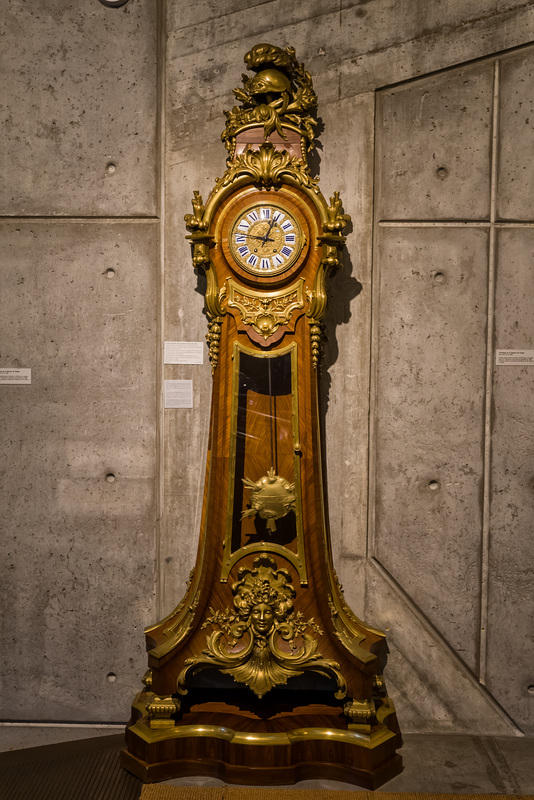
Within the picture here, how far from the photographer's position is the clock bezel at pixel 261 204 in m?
2.36

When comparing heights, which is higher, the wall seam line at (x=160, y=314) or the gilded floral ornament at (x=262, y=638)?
the wall seam line at (x=160, y=314)

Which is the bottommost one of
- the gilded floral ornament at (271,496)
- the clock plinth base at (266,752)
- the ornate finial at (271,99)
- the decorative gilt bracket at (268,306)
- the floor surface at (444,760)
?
the floor surface at (444,760)

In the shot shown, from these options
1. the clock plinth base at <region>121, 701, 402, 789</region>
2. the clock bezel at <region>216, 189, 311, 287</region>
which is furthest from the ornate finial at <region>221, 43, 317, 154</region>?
the clock plinth base at <region>121, 701, 402, 789</region>

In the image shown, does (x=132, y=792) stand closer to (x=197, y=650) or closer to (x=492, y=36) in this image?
(x=197, y=650)

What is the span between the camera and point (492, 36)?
2723mm

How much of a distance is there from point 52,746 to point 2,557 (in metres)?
0.84

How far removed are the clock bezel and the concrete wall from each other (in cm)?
47

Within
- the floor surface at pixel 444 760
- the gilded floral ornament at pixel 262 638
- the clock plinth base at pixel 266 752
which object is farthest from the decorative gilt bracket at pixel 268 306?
the floor surface at pixel 444 760

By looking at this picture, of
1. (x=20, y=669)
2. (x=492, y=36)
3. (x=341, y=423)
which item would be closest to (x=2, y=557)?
(x=20, y=669)

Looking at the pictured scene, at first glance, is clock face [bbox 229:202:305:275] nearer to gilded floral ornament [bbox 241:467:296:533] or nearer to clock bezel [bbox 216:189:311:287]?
clock bezel [bbox 216:189:311:287]

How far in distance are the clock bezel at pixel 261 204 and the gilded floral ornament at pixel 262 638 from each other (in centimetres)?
105

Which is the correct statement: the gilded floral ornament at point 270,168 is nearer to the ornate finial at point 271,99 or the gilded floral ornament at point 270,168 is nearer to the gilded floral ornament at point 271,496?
the ornate finial at point 271,99

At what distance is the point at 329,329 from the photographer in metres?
2.81

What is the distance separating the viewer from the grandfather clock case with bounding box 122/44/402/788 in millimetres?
2361
